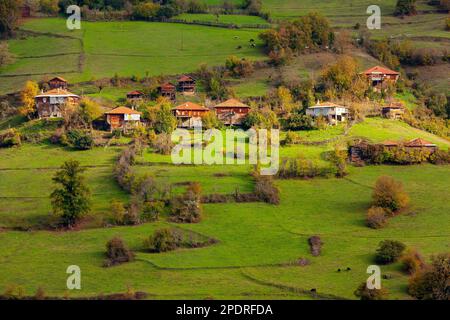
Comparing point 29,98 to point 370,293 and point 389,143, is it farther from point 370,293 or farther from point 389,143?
point 370,293

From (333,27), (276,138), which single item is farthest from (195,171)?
(333,27)

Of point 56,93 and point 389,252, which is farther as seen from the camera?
point 56,93

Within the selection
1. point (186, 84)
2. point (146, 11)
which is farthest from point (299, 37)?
point (146, 11)

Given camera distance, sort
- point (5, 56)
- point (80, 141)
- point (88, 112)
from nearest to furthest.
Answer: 1. point (80, 141)
2. point (88, 112)
3. point (5, 56)

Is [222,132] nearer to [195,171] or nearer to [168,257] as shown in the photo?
[195,171]

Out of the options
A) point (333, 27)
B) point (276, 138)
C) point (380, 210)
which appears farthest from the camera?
point (333, 27)

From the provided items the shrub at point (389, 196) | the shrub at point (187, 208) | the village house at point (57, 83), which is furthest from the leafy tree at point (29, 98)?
the shrub at point (389, 196)
